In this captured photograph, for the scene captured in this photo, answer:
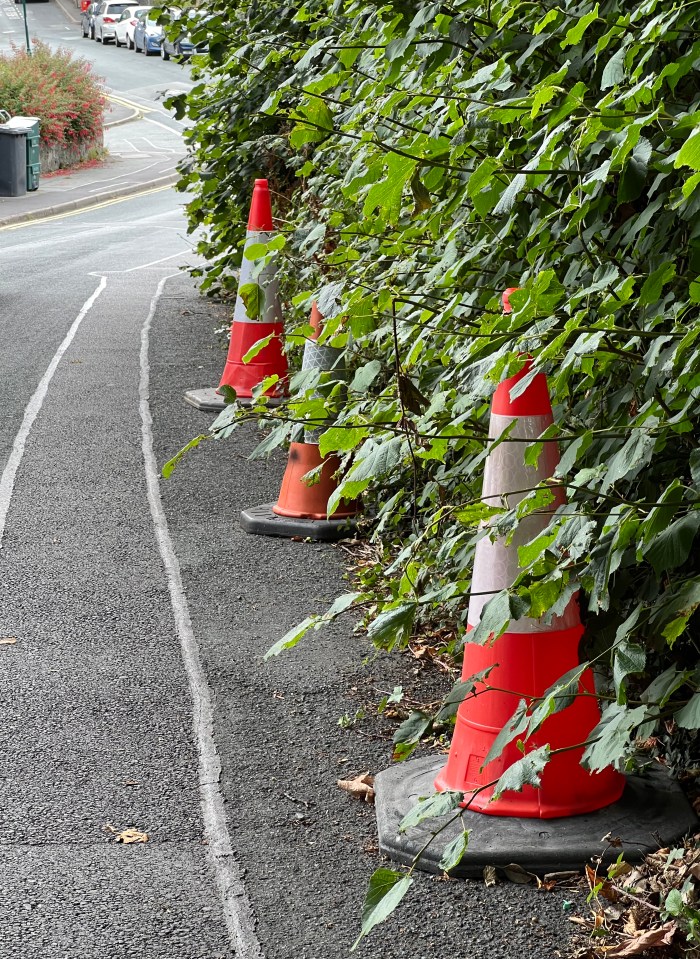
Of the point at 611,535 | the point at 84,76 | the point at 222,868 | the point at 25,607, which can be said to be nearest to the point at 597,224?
the point at 611,535

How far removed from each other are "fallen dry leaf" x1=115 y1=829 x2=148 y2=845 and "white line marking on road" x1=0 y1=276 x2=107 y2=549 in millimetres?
2992

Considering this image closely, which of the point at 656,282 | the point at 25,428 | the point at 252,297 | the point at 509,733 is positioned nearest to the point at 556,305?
the point at 656,282

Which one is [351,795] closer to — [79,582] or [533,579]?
[533,579]

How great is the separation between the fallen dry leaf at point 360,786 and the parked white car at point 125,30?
69.0m

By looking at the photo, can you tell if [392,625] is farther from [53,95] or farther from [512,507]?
[53,95]

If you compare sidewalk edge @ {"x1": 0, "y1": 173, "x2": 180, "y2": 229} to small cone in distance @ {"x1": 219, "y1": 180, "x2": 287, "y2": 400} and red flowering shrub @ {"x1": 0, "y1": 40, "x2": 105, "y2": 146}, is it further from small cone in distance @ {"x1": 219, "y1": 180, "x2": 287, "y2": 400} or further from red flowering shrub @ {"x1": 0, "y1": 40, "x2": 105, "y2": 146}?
small cone in distance @ {"x1": 219, "y1": 180, "x2": 287, "y2": 400}

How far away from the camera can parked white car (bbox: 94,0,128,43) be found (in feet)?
228

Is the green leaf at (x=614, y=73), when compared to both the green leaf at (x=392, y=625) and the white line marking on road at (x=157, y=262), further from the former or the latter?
the white line marking on road at (x=157, y=262)

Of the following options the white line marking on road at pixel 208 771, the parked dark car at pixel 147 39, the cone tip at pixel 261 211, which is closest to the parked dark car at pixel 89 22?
the parked dark car at pixel 147 39

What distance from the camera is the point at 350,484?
122 inches

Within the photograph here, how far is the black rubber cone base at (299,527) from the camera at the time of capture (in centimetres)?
617

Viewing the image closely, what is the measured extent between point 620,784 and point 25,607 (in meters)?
2.77

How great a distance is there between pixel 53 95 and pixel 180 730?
117ft

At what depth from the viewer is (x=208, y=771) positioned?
383 cm
